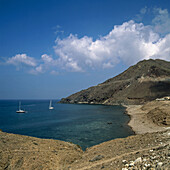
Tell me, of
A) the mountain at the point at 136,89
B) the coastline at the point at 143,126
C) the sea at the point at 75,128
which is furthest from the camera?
the mountain at the point at 136,89

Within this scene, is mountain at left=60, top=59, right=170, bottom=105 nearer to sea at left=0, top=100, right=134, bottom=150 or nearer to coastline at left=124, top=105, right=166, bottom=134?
sea at left=0, top=100, right=134, bottom=150

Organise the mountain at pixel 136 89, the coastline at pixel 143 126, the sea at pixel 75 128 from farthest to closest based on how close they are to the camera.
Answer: the mountain at pixel 136 89, the coastline at pixel 143 126, the sea at pixel 75 128

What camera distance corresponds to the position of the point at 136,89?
443 ft

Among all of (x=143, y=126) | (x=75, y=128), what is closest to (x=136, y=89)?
(x=143, y=126)

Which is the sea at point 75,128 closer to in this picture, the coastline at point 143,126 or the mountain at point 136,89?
the coastline at point 143,126

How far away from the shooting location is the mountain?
122375 mm

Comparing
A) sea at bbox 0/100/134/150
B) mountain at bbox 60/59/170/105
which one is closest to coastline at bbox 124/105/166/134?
sea at bbox 0/100/134/150

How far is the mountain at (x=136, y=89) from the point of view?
401ft

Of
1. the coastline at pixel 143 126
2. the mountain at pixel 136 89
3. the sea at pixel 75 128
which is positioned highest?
the mountain at pixel 136 89

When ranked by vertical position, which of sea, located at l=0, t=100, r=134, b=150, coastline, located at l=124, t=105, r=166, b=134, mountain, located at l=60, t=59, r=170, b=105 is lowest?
sea, located at l=0, t=100, r=134, b=150

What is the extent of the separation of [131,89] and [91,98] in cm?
4759

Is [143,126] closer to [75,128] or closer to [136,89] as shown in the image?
[75,128]

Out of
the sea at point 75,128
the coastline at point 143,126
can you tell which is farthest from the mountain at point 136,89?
the coastline at point 143,126

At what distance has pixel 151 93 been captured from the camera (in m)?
122
